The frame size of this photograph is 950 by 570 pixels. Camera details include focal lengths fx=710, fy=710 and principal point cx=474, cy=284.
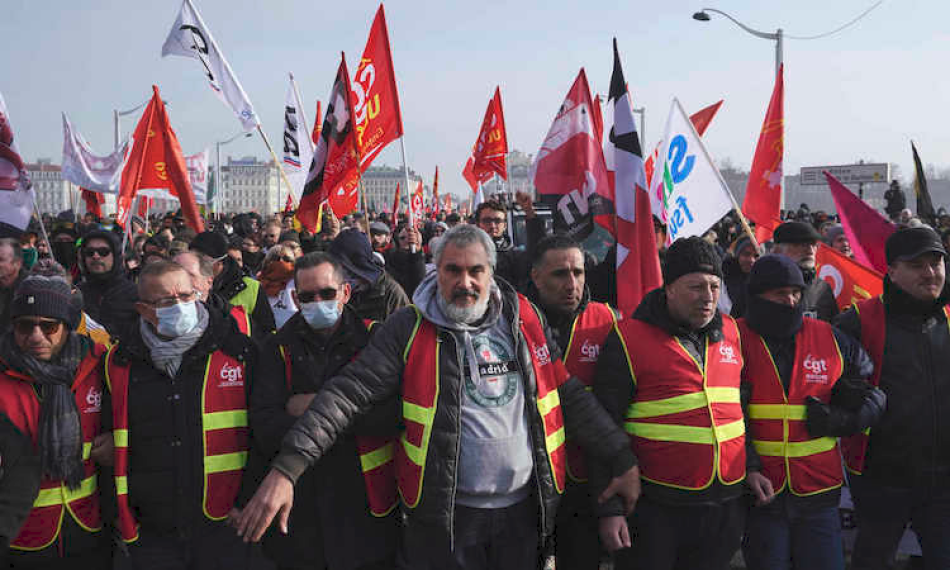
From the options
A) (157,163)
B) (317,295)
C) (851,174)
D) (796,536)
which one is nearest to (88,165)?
(157,163)

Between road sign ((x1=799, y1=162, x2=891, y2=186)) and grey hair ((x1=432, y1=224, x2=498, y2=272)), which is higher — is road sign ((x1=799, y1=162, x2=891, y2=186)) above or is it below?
above

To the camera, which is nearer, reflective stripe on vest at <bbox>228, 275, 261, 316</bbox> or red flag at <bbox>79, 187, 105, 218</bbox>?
reflective stripe on vest at <bbox>228, 275, 261, 316</bbox>

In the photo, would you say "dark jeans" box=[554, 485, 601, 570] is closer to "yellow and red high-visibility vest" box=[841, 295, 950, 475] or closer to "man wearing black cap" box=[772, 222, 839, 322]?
"yellow and red high-visibility vest" box=[841, 295, 950, 475]

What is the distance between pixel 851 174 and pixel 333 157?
2846cm

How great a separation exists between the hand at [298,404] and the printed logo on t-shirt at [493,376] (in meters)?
0.67

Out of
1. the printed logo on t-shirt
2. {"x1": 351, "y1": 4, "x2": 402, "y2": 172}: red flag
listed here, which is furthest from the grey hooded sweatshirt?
{"x1": 351, "y1": 4, "x2": 402, "y2": 172}: red flag

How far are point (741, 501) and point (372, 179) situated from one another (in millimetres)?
152123

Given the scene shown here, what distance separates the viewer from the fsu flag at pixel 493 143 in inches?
437

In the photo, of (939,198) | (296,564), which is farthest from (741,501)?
(939,198)

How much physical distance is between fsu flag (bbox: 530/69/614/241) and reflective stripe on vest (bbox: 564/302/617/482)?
150 cm

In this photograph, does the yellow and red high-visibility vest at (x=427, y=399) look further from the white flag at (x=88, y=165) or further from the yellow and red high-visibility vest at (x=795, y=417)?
the white flag at (x=88, y=165)

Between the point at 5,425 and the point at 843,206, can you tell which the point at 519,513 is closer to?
the point at 5,425

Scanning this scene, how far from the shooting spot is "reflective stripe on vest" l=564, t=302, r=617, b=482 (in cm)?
318

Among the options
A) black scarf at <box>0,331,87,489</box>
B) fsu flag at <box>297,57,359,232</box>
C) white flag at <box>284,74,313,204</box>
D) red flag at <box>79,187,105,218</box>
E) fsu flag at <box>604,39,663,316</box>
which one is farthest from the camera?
red flag at <box>79,187,105,218</box>
